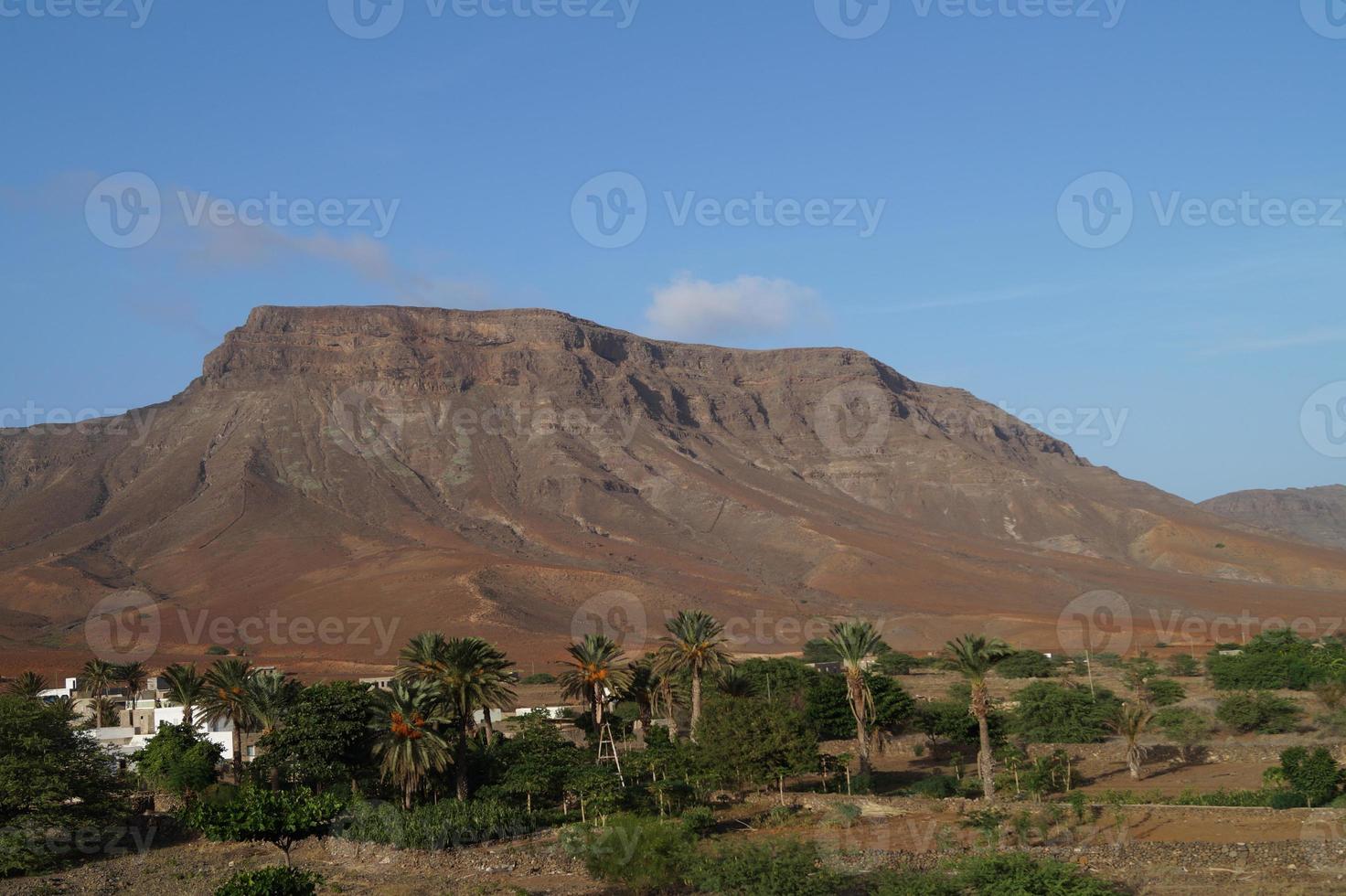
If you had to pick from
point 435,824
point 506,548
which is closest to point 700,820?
point 435,824

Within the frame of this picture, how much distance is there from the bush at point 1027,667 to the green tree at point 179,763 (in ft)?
189

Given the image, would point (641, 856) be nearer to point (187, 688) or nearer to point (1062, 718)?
point (1062, 718)

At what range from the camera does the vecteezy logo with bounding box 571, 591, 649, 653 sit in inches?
4680

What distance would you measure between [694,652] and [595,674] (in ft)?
14.1

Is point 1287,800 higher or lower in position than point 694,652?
lower

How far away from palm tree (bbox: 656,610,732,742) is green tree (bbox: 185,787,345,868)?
664 inches

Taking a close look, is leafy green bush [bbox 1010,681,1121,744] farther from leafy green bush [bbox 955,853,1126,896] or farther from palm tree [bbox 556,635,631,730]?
leafy green bush [bbox 955,853,1126,896]

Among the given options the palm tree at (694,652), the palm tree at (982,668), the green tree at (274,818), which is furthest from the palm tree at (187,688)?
the palm tree at (982,668)

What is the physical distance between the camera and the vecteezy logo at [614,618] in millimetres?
118875

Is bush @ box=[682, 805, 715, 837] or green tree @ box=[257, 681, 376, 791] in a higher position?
green tree @ box=[257, 681, 376, 791]

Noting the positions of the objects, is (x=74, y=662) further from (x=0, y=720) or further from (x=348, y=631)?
(x=0, y=720)

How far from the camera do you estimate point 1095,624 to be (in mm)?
127125

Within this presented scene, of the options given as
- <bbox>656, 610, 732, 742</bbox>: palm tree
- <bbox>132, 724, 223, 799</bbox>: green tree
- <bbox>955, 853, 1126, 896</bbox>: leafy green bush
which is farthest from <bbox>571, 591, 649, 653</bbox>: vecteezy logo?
<bbox>955, 853, 1126, 896</bbox>: leafy green bush

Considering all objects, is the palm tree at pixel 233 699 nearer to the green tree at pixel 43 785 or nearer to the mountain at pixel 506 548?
the green tree at pixel 43 785
